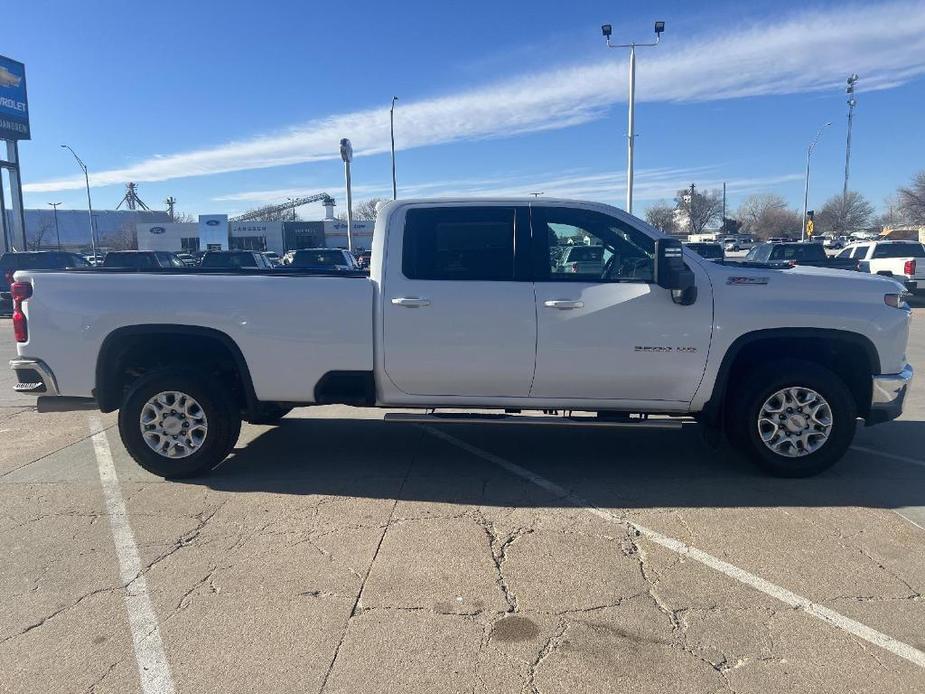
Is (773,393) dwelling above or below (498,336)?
below

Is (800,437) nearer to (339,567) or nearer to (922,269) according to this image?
(339,567)

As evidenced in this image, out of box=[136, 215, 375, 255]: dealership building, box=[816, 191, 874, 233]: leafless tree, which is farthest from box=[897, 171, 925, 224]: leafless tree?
box=[136, 215, 375, 255]: dealership building

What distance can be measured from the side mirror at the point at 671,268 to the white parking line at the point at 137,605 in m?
3.69

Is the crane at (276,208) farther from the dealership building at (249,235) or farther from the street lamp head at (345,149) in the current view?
the street lamp head at (345,149)

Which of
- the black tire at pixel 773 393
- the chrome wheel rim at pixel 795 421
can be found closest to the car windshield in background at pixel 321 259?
the black tire at pixel 773 393

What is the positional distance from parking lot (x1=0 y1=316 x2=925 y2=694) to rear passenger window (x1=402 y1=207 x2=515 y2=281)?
1.58 m

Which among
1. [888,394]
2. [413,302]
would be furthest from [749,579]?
[413,302]

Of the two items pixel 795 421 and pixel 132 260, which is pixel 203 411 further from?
pixel 132 260

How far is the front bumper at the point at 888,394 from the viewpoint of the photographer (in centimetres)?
481

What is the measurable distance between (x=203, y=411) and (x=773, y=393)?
4.23 meters

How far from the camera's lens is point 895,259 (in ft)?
65.5

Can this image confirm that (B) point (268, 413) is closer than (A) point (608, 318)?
No

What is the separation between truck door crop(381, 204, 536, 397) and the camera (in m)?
4.83

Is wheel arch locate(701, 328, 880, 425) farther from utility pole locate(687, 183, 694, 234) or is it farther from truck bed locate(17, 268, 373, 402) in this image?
utility pole locate(687, 183, 694, 234)
